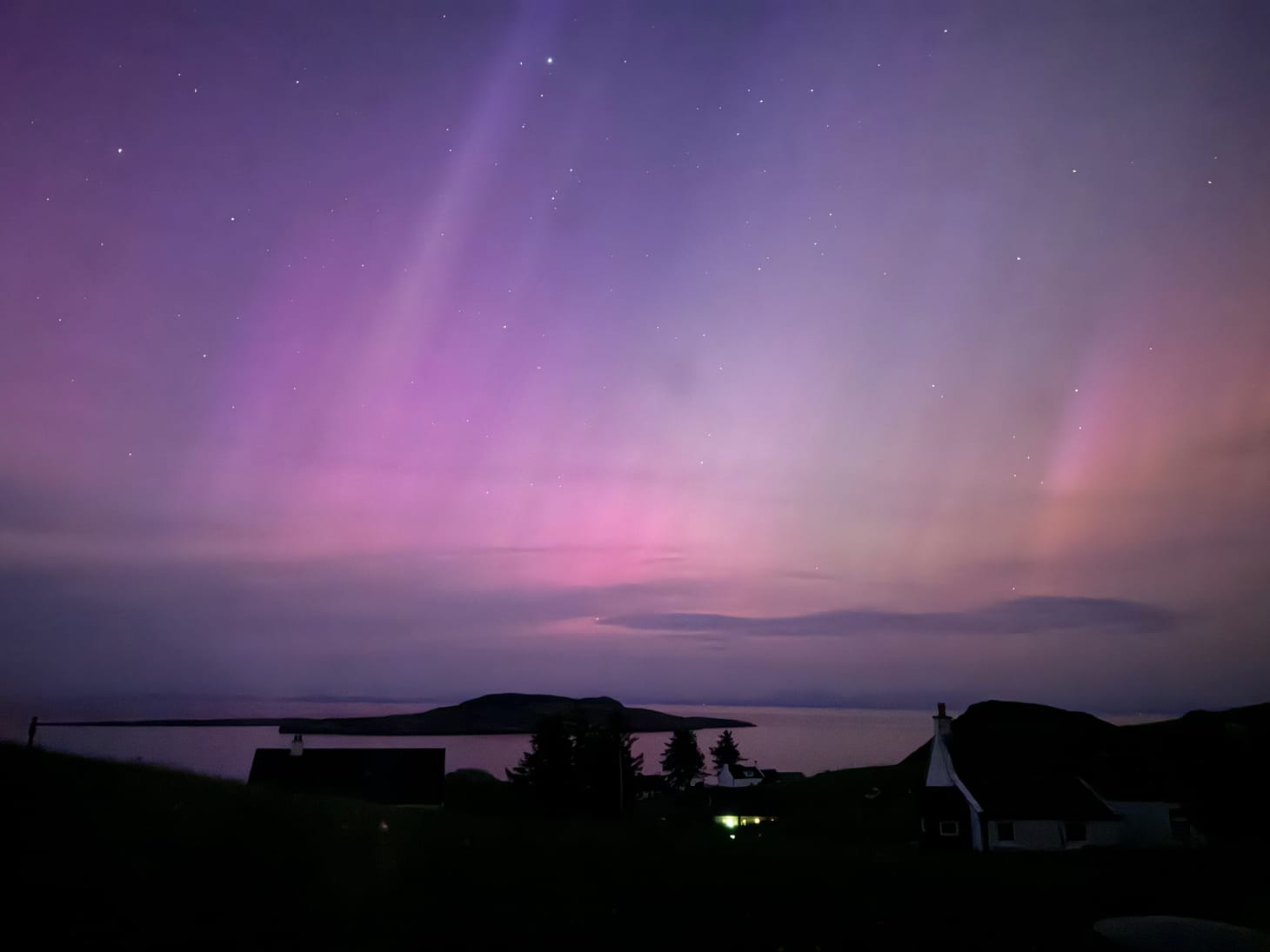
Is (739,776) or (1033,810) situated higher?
(1033,810)

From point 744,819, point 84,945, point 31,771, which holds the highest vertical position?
point 31,771

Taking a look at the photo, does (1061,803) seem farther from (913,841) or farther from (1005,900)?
(1005,900)

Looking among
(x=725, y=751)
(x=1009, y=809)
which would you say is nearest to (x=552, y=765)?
(x=1009, y=809)

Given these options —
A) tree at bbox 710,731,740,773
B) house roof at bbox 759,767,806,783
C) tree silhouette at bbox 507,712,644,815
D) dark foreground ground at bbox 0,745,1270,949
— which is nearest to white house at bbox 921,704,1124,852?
dark foreground ground at bbox 0,745,1270,949

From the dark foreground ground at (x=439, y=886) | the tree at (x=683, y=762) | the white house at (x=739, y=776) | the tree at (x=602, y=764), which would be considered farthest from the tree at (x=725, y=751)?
the dark foreground ground at (x=439, y=886)

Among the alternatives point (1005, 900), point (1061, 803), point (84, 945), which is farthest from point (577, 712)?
point (84, 945)

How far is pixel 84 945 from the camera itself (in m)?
11.6

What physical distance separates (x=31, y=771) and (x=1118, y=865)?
3672 cm

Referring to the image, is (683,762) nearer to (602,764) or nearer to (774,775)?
(774,775)

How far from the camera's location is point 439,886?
17.9m

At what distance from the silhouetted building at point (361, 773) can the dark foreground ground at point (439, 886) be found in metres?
17.9

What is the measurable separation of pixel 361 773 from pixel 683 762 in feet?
240

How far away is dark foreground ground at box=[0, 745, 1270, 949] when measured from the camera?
13.6 m

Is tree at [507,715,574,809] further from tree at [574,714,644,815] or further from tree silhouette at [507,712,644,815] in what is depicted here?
tree at [574,714,644,815]
